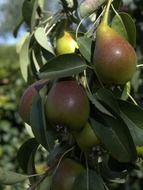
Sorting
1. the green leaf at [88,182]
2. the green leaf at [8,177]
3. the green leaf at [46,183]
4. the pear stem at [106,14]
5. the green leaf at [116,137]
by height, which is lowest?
the green leaf at [88,182]

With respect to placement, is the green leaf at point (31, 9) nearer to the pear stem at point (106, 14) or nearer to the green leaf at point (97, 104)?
the pear stem at point (106, 14)

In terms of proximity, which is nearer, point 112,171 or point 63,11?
point 112,171

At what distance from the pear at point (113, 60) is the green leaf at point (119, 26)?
0.23ft

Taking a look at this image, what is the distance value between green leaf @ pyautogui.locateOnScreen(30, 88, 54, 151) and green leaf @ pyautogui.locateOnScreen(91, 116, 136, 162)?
0.08 metres

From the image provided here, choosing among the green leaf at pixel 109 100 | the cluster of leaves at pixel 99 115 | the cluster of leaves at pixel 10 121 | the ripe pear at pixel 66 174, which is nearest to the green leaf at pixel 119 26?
the cluster of leaves at pixel 99 115

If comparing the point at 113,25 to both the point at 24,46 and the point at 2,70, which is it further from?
the point at 2,70

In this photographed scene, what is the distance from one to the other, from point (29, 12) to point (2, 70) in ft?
8.87

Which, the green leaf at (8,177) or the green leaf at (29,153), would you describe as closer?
the green leaf at (8,177)

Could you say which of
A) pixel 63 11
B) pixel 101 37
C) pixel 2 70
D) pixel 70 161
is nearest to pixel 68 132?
pixel 70 161

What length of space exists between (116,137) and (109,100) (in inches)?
2.6

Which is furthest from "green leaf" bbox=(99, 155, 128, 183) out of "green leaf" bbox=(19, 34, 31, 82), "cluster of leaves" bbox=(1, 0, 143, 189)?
"green leaf" bbox=(19, 34, 31, 82)

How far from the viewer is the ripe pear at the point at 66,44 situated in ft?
3.43

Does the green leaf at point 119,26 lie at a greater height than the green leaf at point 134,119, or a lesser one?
greater

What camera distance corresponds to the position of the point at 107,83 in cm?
89
